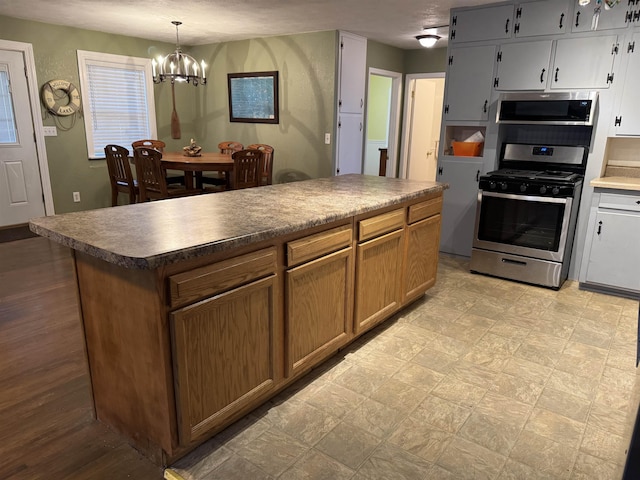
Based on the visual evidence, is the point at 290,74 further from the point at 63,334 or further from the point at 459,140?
the point at 63,334

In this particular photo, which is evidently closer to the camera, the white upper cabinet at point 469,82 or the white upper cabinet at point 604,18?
the white upper cabinet at point 604,18

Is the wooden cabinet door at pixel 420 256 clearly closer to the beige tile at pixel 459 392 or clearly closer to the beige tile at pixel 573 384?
the beige tile at pixel 459 392

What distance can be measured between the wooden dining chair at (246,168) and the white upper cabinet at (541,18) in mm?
2574

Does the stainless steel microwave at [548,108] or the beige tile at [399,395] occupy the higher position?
the stainless steel microwave at [548,108]

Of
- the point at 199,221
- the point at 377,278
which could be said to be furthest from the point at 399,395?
the point at 199,221

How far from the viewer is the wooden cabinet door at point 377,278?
249 cm

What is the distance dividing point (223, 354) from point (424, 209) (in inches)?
69.7

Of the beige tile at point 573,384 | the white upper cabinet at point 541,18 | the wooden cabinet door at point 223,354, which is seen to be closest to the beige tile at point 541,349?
the beige tile at point 573,384

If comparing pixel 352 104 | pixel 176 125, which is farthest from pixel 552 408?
pixel 176 125

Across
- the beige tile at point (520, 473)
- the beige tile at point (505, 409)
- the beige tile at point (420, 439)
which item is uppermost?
the beige tile at point (505, 409)

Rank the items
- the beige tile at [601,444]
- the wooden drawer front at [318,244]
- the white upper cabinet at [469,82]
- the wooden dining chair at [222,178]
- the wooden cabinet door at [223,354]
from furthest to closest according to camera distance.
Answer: the wooden dining chair at [222,178], the white upper cabinet at [469,82], the wooden drawer front at [318,244], the beige tile at [601,444], the wooden cabinet door at [223,354]

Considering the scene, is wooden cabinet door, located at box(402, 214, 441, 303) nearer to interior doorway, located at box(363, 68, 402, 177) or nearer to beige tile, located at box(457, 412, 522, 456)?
beige tile, located at box(457, 412, 522, 456)

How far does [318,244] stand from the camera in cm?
209

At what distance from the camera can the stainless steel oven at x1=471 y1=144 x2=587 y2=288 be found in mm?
3488
